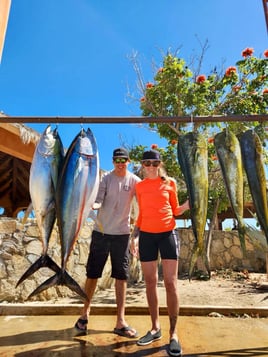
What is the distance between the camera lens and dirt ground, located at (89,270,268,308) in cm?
620

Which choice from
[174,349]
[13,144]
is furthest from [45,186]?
[13,144]

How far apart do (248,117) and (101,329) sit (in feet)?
8.61

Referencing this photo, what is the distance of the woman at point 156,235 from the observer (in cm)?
264

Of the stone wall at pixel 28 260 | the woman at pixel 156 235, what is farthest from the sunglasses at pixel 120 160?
the stone wall at pixel 28 260

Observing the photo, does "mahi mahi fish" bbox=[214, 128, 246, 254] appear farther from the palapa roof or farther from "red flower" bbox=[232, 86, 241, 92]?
"red flower" bbox=[232, 86, 241, 92]

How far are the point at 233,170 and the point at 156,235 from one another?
0.92 m

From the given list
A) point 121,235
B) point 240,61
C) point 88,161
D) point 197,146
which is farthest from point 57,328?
point 240,61

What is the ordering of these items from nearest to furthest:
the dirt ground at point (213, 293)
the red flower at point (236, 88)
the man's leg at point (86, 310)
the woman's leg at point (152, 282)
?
the woman's leg at point (152, 282)
the man's leg at point (86, 310)
the dirt ground at point (213, 293)
the red flower at point (236, 88)

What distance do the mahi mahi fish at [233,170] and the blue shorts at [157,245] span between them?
630mm

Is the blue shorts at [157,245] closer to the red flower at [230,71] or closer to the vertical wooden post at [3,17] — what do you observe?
the vertical wooden post at [3,17]

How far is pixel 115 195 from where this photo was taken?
10.0ft

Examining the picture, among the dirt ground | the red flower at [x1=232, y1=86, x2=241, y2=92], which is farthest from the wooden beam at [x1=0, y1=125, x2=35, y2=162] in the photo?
the red flower at [x1=232, y1=86, x2=241, y2=92]

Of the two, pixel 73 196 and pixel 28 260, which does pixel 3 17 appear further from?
pixel 28 260

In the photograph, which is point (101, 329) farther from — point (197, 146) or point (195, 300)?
point (195, 300)
